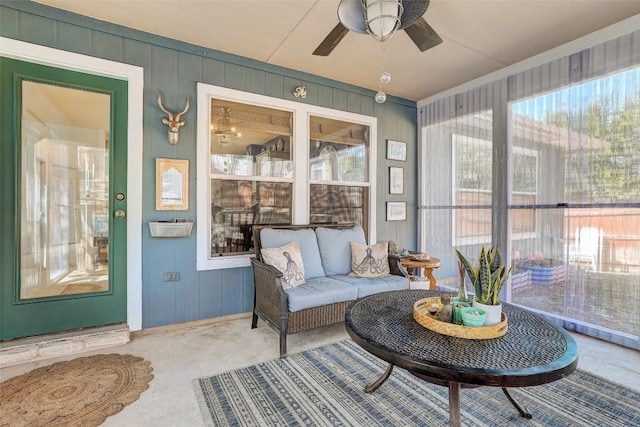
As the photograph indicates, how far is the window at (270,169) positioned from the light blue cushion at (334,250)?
1.62ft

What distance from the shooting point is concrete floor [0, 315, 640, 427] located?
5.80 feet

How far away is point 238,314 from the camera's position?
331 centimetres

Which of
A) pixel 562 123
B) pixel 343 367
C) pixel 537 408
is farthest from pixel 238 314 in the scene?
pixel 562 123

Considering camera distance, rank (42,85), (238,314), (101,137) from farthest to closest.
Answer: 1. (238,314)
2. (101,137)
3. (42,85)

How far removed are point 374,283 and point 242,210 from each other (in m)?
1.62

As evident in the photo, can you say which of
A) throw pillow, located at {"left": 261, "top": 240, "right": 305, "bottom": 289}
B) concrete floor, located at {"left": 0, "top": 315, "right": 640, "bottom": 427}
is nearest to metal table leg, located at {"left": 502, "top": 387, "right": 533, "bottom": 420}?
concrete floor, located at {"left": 0, "top": 315, "right": 640, "bottom": 427}

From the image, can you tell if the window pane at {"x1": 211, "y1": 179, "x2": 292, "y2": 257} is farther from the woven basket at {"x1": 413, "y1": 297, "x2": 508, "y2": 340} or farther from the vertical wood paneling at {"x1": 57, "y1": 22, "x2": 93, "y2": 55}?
the woven basket at {"x1": 413, "y1": 297, "x2": 508, "y2": 340}

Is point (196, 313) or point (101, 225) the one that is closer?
point (101, 225)

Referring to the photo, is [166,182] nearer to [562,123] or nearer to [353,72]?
[353,72]

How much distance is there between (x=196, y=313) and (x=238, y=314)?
1.43 feet

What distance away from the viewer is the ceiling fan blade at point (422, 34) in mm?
2037

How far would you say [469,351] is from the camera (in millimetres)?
1327

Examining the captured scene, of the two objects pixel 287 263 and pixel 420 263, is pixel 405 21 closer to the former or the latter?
pixel 287 263

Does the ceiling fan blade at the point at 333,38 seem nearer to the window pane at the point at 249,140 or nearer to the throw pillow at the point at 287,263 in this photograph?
the window pane at the point at 249,140
